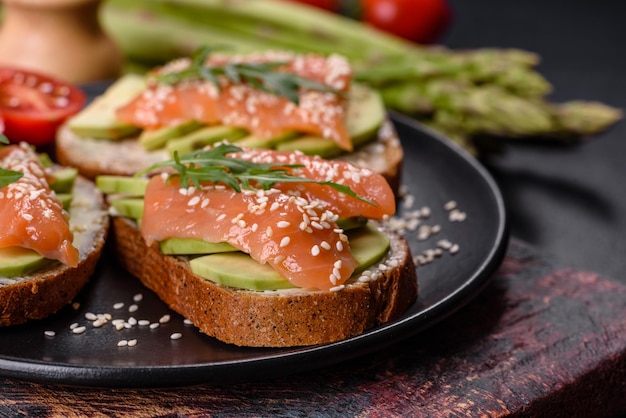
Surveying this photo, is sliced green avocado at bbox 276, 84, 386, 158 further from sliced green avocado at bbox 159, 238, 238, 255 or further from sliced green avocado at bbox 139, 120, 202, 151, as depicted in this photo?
sliced green avocado at bbox 159, 238, 238, 255

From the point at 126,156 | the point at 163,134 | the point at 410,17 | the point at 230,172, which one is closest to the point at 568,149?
the point at 410,17

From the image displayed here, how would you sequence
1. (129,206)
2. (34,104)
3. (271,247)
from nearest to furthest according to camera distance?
1. (271,247)
2. (129,206)
3. (34,104)

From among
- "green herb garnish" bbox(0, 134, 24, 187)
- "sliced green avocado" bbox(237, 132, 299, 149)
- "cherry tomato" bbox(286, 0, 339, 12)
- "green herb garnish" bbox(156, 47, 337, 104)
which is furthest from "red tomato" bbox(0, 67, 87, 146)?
"cherry tomato" bbox(286, 0, 339, 12)

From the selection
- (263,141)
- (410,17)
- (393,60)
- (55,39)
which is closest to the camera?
(263,141)

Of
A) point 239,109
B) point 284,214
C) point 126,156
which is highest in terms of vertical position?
point 284,214

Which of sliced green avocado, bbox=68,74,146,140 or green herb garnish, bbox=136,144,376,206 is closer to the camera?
green herb garnish, bbox=136,144,376,206

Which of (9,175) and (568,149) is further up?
(9,175)

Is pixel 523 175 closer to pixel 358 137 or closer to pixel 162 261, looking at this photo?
pixel 358 137

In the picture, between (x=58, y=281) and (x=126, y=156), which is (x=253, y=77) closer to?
(x=126, y=156)

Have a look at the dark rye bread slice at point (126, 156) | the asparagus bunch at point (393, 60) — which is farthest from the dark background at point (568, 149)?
the dark rye bread slice at point (126, 156)
